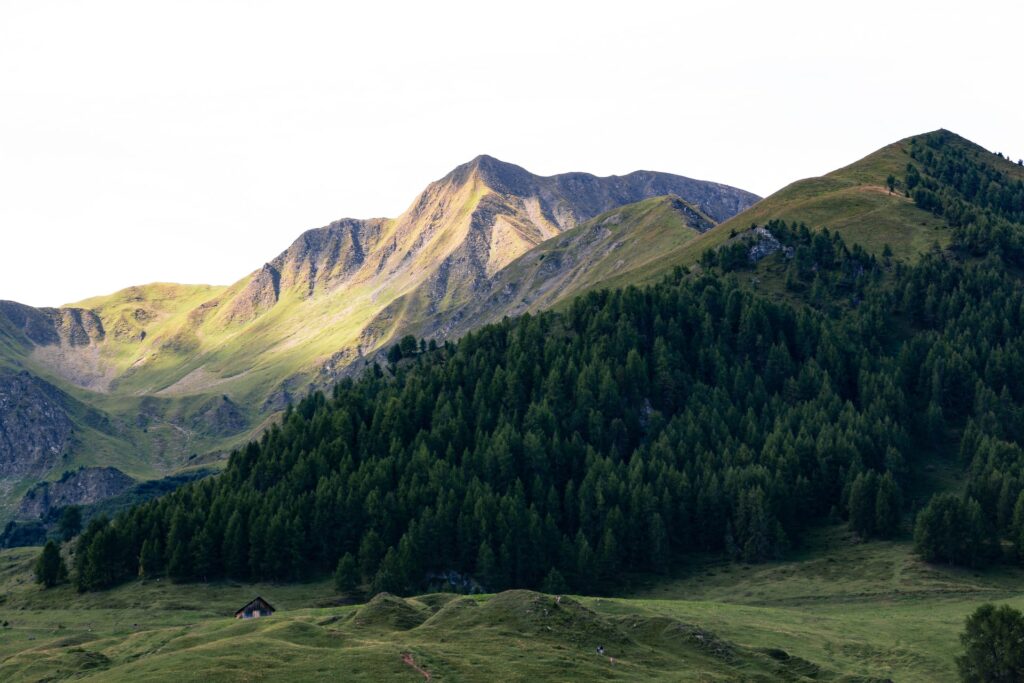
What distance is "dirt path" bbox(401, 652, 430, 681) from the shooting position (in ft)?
236

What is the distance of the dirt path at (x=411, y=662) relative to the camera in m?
72.0

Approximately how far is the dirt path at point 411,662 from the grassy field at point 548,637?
Answer: 0.32m

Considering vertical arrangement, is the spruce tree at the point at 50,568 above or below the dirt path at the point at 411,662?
below

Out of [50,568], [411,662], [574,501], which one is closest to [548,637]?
[411,662]

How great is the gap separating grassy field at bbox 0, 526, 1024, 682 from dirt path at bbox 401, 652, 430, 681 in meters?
0.32

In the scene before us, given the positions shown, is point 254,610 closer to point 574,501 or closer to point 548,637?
point 548,637

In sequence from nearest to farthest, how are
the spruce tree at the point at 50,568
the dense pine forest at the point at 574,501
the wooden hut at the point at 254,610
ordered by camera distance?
the wooden hut at the point at 254,610 < the dense pine forest at the point at 574,501 < the spruce tree at the point at 50,568

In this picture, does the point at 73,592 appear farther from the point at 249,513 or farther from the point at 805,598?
the point at 805,598

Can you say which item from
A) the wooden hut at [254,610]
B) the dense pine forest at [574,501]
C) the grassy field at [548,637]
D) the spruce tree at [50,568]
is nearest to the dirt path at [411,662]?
the grassy field at [548,637]

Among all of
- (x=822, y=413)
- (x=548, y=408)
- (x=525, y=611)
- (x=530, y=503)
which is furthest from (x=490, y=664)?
(x=822, y=413)

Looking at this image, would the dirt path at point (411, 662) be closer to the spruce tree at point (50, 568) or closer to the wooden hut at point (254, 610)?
the wooden hut at point (254, 610)

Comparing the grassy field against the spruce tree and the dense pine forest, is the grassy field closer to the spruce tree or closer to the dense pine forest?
the dense pine forest

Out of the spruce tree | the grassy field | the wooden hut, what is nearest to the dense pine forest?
the spruce tree

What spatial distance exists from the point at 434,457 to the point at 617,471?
38810 mm
